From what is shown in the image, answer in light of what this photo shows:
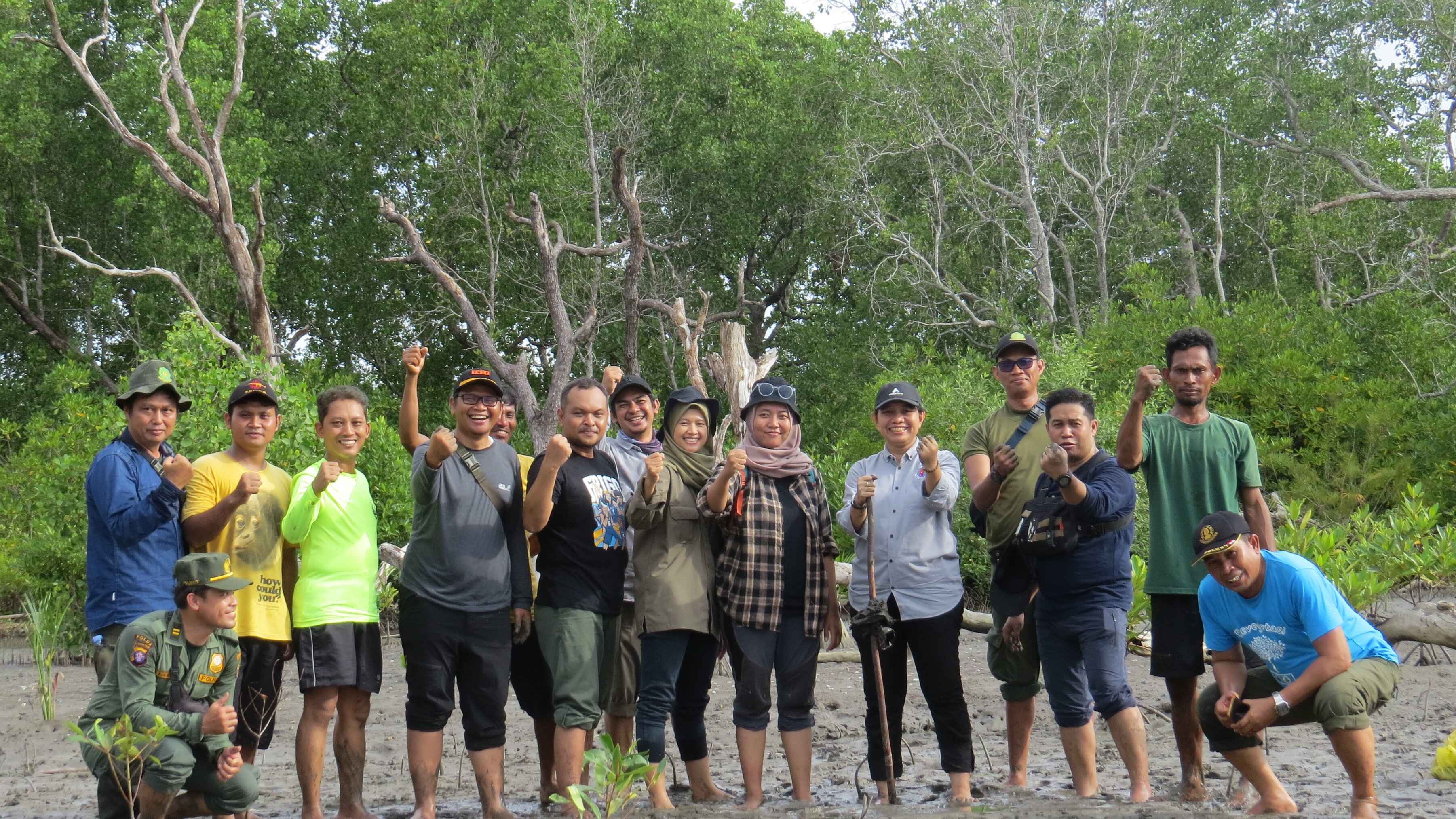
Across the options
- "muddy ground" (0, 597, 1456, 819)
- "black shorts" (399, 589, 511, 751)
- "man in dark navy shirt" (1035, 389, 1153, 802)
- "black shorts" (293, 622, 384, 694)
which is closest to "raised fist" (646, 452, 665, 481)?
"black shorts" (399, 589, 511, 751)

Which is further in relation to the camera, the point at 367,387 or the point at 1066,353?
the point at 367,387

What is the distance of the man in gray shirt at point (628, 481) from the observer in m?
5.26

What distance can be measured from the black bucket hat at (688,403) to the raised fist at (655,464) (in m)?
0.40

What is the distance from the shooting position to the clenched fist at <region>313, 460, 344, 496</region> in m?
4.75

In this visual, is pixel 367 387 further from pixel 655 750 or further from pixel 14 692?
pixel 655 750

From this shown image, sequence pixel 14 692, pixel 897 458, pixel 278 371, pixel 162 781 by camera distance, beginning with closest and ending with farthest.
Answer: pixel 162 781
pixel 897 458
pixel 14 692
pixel 278 371

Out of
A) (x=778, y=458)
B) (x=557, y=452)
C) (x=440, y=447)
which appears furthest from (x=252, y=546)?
(x=778, y=458)

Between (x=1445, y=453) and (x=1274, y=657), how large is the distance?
1127 cm

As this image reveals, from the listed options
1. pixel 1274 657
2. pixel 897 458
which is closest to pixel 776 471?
pixel 897 458

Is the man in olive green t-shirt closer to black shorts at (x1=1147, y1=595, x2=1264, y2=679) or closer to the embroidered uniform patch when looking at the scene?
black shorts at (x1=1147, y1=595, x2=1264, y2=679)

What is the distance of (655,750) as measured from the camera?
5027 mm

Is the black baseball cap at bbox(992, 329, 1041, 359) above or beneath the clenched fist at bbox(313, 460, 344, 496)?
above

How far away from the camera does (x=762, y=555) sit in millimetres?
5141

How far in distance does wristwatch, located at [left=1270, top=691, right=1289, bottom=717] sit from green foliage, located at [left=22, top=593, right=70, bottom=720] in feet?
21.7
